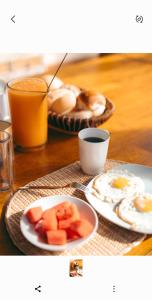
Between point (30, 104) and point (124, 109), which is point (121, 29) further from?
point (124, 109)

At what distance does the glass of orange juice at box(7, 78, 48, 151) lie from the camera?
113 centimetres

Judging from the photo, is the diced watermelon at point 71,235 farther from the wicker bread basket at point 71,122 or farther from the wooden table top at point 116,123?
the wicker bread basket at point 71,122

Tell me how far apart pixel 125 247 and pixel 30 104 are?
1.71 feet

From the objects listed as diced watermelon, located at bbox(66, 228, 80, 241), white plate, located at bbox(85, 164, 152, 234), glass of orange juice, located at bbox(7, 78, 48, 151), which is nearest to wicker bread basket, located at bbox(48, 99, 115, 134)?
glass of orange juice, located at bbox(7, 78, 48, 151)

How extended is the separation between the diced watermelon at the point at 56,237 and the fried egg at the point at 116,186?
6.7 inches

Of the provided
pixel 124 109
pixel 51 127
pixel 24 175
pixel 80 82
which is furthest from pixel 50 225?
pixel 80 82

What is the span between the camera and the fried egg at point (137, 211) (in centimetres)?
82

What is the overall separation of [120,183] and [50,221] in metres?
0.23

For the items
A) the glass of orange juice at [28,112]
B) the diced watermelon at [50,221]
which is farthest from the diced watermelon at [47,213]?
the glass of orange juice at [28,112]

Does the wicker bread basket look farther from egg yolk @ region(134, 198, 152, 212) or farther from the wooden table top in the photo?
egg yolk @ region(134, 198, 152, 212)

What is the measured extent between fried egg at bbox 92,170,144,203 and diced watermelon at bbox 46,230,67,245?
0.56 ft

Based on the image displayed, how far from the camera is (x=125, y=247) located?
79cm
